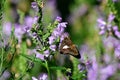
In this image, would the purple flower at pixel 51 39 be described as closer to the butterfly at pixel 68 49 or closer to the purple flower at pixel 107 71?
the butterfly at pixel 68 49

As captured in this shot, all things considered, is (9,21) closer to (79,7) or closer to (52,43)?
(79,7)

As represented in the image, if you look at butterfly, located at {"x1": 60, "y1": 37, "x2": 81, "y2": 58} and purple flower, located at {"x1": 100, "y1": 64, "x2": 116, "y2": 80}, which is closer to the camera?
butterfly, located at {"x1": 60, "y1": 37, "x2": 81, "y2": 58}

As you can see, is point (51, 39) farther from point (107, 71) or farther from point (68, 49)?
point (107, 71)

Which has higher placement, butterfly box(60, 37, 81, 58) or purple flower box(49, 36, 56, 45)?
purple flower box(49, 36, 56, 45)

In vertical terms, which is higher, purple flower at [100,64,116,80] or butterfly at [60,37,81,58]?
butterfly at [60,37,81,58]

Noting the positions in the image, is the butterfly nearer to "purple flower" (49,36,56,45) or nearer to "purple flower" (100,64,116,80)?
"purple flower" (49,36,56,45)

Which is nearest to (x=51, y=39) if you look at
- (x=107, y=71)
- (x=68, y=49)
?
(x=68, y=49)

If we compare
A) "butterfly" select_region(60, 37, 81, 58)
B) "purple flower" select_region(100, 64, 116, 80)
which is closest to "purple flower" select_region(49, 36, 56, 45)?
"butterfly" select_region(60, 37, 81, 58)

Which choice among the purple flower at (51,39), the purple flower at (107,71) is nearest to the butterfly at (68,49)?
the purple flower at (51,39)

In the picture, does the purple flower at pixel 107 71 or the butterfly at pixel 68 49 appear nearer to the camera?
the butterfly at pixel 68 49

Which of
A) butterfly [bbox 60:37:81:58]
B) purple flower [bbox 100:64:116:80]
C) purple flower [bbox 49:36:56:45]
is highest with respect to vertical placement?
purple flower [bbox 49:36:56:45]

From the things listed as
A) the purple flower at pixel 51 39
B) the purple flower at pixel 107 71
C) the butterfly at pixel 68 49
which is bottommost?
the purple flower at pixel 107 71
